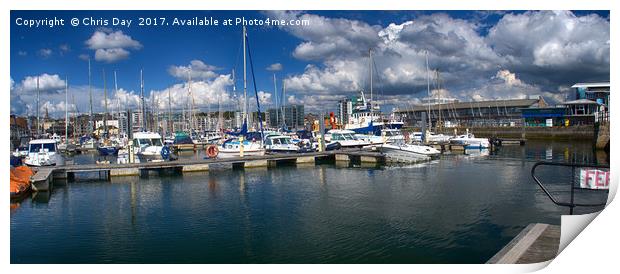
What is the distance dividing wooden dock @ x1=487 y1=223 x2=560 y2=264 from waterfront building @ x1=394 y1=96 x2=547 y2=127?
72067mm

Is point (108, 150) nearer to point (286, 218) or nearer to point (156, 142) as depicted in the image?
point (156, 142)

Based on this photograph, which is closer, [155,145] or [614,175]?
[614,175]

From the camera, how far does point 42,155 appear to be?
2670 cm

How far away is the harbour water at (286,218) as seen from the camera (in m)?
10.4

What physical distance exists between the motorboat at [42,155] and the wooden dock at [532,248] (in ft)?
86.8

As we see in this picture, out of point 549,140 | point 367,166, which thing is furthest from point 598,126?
point 367,166

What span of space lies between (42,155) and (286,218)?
64.8ft

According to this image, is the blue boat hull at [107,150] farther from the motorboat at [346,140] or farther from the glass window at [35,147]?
the motorboat at [346,140]

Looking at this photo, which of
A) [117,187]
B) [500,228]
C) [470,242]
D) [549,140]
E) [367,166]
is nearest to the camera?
[470,242]

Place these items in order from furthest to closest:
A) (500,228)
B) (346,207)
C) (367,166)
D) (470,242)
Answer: (367,166) → (346,207) → (500,228) → (470,242)

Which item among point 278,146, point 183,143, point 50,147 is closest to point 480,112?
point 183,143

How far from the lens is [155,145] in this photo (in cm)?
3212

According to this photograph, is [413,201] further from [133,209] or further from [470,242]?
[133,209]
